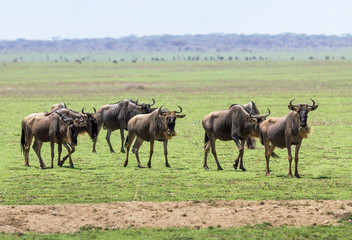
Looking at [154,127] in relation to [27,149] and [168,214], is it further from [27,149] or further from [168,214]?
[168,214]

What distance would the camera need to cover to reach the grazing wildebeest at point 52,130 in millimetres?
20281

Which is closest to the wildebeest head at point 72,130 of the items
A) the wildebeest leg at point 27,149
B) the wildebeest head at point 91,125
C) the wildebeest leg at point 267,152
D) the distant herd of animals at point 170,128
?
the distant herd of animals at point 170,128

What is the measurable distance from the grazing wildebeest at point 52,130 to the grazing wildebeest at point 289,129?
592 centimetres

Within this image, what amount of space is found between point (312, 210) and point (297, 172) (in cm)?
440

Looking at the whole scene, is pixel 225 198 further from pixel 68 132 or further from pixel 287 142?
pixel 68 132

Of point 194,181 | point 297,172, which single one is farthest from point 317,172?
point 194,181

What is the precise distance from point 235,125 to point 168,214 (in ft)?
21.7

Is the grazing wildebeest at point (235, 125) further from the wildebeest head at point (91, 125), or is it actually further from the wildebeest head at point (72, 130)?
the wildebeest head at point (72, 130)

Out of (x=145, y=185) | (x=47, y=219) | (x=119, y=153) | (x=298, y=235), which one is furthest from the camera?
(x=119, y=153)

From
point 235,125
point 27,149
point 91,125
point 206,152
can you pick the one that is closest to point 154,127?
point 206,152

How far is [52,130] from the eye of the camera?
2039 cm

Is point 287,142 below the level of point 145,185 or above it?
above

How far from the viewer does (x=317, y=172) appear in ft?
62.6

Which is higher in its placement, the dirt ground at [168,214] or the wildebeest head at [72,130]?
the wildebeest head at [72,130]
